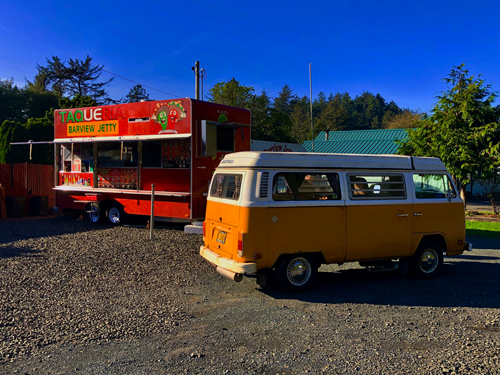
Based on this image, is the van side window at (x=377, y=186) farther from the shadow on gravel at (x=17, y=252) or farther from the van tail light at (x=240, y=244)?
the shadow on gravel at (x=17, y=252)

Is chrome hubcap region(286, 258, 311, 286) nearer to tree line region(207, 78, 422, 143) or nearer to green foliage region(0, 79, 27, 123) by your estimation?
tree line region(207, 78, 422, 143)

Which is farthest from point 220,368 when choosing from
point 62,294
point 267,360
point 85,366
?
point 62,294

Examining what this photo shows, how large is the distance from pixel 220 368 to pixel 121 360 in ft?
3.34

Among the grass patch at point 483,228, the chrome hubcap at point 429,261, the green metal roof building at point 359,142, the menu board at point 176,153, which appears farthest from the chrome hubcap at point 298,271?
the green metal roof building at point 359,142

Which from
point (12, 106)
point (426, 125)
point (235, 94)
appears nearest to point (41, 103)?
point (12, 106)

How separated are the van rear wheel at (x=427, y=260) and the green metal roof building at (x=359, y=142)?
2142 cm

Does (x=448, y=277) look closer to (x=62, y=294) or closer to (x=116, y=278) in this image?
(x=116, y=278)

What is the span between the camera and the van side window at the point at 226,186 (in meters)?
6.54

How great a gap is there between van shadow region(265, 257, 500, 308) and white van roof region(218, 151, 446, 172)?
6.68ft

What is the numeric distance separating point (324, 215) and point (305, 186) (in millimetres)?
557

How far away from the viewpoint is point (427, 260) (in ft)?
25.1

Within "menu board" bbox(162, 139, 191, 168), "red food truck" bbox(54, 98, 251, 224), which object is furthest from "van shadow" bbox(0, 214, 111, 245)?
"menu board" bbox(162, 139, 191, 168)

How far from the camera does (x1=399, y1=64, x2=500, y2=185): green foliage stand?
679 inches

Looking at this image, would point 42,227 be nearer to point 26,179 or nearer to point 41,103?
point 26,179
